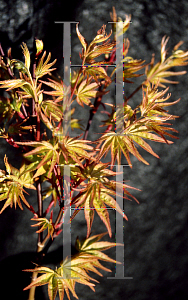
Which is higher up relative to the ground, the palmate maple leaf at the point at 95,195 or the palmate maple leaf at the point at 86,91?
the palmate maple leaf at the point at 86,91

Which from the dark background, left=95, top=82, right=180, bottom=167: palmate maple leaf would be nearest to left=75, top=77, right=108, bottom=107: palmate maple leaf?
left=95, top=82, right=180, bottom=167: palmate maple leaf

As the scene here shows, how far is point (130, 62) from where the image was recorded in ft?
1.87

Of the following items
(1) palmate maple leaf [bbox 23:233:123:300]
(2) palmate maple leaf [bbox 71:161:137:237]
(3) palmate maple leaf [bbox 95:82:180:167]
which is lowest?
(1) palmate maple leaf [bbox 23:233:123:300]

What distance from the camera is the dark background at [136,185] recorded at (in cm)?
83

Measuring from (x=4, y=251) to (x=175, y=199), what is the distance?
2.21ft

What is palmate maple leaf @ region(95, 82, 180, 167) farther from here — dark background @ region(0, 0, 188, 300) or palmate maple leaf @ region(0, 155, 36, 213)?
dark background @ region(0, 0, 188, 300)

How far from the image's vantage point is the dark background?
833mm

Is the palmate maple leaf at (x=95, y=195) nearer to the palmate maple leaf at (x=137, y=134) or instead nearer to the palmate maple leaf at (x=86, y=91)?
the palmate maple leaf at (x=137, y=134)

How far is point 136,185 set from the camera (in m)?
0.89

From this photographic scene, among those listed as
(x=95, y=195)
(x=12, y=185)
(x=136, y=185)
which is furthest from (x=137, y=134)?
(x=136, y=185)

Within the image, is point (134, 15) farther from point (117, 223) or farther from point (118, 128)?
point (117, 223)

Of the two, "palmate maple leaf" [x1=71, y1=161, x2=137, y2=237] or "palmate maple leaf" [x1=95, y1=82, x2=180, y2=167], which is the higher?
"palmate maple leaf" [x1=95, y1=82, x2=180, y2=167]

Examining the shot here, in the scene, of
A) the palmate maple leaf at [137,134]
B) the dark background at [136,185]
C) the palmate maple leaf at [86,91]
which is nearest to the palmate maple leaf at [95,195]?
the palmate maple leaf at [137,134]

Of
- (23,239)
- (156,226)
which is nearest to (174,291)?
(156,226)
